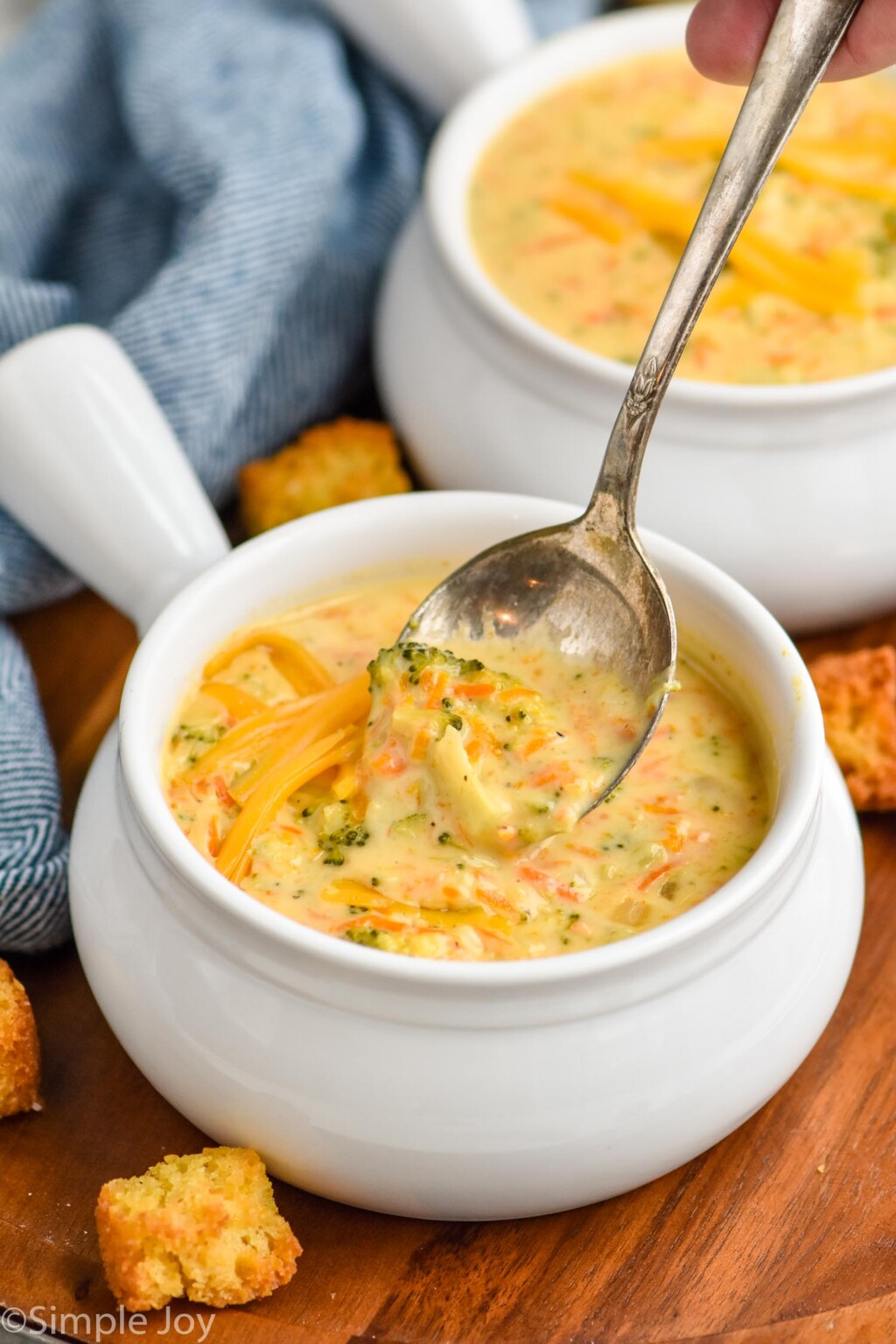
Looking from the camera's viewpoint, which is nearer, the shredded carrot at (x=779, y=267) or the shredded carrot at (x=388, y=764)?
the shredded carrot at (x=388, y=764)

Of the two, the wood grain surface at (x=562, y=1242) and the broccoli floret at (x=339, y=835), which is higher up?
the broccoli floret at (x=339, y=835)

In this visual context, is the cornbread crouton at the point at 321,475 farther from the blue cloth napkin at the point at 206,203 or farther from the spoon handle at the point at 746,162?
the spoon handle at the point at 746,162

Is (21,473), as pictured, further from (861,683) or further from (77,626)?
(861,683)

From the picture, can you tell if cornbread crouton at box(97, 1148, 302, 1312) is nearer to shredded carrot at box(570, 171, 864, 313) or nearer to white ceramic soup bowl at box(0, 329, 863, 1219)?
white ceramic soup bowl at box(0, 329, 863, 1219)

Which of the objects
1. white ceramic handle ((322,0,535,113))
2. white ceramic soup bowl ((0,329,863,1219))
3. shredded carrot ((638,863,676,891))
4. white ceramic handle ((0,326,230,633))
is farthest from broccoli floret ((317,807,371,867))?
white ceramic handle ((322,0,535,113))

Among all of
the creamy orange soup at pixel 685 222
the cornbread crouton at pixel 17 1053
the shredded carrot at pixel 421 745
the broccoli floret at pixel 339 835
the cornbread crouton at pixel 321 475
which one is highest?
the creamy orange soup at pixel 685 222

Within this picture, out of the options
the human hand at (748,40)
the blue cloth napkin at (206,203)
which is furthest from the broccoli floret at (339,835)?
the human hand at (748,40)

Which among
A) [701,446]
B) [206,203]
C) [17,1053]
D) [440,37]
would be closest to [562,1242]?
[17,1053]

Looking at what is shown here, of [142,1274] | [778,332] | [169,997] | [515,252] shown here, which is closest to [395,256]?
[515,252]
